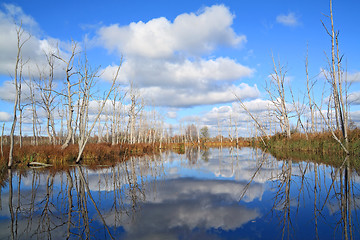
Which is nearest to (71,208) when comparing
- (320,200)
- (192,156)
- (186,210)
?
(186,210)

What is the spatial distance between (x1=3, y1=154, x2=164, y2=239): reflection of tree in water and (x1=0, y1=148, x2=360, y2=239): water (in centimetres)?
2

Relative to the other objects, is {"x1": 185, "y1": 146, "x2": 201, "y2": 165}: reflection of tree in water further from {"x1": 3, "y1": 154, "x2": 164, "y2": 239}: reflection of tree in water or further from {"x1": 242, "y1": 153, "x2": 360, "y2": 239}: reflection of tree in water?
{"x1": 3, "y1": 154, "x2": 164, "y2": 239}: reflection of tree in water

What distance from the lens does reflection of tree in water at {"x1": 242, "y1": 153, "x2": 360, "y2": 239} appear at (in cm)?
352

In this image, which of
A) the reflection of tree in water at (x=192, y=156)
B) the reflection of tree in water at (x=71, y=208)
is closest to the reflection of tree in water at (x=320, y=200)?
the reflection of tree in water at (x=71, y=208)

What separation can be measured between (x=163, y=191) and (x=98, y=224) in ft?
8.93

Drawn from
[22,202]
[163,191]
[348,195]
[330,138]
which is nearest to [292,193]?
[348,195]

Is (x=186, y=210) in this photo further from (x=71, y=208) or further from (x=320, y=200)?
(x=320, y=200)

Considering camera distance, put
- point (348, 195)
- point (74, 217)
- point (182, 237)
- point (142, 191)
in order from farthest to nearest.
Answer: point (142, 191) < point (348, 195) < point (74, 217) < point (182, 237)

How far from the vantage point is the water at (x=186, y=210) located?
136 inches

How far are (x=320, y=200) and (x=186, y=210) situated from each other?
2.92 metres

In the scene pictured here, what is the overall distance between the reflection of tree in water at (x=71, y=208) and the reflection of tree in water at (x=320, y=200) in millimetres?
2815

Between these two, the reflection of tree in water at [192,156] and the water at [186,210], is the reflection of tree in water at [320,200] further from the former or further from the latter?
the reflection of tree in water at [192,156]

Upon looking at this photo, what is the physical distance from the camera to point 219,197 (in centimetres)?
555

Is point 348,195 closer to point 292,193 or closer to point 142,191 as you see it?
point 292,193
